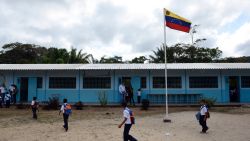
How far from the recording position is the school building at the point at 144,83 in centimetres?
2153

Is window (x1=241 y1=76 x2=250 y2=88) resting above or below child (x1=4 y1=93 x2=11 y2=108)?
above

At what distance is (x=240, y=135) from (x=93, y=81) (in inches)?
538

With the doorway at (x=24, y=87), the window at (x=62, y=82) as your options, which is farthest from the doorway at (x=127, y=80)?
the doorway at (x=24, y=87)

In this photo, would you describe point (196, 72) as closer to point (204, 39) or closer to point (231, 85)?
point (231, 85)

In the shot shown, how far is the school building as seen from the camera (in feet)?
70.6

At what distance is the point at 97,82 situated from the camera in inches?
864

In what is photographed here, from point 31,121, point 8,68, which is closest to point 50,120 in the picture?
point 31,121

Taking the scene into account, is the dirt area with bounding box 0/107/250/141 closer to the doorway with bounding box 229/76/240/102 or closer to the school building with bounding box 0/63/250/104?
the school building with bounding box 0/63/250/104

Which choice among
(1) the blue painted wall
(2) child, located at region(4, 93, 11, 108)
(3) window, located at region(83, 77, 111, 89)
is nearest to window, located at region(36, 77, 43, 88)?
(1) the blue painted wall

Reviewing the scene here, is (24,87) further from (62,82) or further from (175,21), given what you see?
(175,21)

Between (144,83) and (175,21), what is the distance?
8.74 metres

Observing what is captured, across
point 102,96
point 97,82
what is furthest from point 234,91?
point 97,82

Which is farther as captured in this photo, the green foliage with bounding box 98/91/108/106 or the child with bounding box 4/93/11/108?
the green foliage with bounding box 98/91/108/106

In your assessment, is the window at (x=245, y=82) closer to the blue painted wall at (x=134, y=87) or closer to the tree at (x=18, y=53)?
the blue painted wall at (x=134, y=87)
